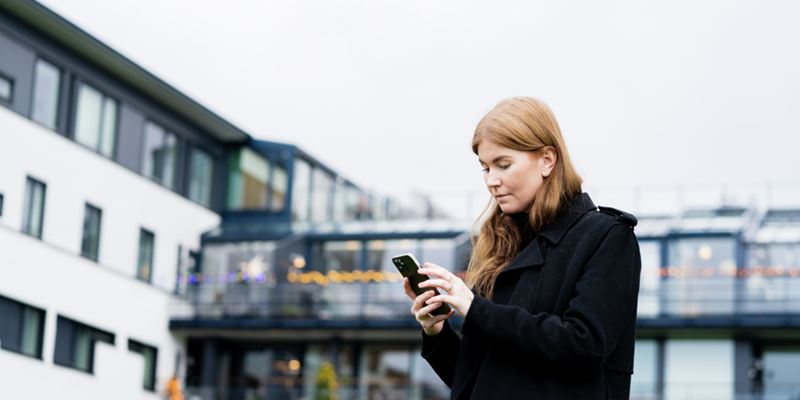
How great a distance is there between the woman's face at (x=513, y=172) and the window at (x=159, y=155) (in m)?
30.6

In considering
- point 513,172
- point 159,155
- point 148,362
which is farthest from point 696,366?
point 513,172

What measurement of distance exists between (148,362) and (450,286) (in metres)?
31.2

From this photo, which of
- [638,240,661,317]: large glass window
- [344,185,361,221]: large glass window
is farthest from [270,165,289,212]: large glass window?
[638,240,661,317]: large glass window

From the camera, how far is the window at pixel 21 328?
90.4 ft

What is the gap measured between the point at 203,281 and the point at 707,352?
12.0 m

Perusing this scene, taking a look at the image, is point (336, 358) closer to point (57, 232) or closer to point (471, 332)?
point (57, 232)

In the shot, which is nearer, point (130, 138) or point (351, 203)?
point (130, 138)

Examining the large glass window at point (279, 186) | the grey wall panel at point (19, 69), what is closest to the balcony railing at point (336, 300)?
the large glass window at point (279, 186)

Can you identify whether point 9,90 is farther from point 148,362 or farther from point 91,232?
point 148,362

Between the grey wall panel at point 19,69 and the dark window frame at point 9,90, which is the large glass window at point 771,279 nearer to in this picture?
the grey wall panel at point 19,69

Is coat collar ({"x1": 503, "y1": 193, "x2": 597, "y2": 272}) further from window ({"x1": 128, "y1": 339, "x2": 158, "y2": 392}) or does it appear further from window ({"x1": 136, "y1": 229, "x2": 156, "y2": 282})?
window ({"x1": 136, "y1": 229, "x2": 156, "y2": 282})

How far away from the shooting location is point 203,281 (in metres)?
35.4

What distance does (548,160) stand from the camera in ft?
10.5

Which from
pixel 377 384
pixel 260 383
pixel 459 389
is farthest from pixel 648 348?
pixel 459 389
